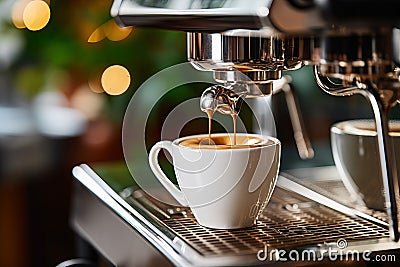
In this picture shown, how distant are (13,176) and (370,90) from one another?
55.8 inches

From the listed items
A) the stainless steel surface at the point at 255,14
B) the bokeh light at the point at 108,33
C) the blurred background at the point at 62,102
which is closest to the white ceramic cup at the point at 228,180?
the stainless steel surface at the point at 255,14

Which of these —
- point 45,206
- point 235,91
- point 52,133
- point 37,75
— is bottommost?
point 45,206

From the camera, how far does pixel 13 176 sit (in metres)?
1.87

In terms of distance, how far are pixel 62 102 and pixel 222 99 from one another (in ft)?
4.38

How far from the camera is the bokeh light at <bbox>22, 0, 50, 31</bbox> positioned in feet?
5.97

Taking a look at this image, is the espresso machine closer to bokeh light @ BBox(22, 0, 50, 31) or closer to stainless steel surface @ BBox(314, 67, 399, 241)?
stainless steel surface @ BBox(314, 67, 399, 241)

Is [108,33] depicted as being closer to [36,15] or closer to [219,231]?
[36,15]

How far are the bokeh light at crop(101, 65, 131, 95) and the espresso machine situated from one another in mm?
994

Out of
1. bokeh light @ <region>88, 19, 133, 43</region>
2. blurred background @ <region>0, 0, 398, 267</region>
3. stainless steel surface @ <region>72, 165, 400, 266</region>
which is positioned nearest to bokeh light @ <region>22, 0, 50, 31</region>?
blurred background @ <region>0, 0, 398, 267</region>

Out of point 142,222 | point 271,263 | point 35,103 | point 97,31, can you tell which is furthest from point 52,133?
point 271,263

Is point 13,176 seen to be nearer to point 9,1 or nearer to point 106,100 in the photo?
point 106,100

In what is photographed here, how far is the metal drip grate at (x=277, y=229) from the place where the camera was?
0.63m

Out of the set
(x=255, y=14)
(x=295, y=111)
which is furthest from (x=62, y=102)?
(x=255, y=14)

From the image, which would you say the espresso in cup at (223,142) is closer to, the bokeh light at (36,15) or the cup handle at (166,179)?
the cup handle at (166,179)
